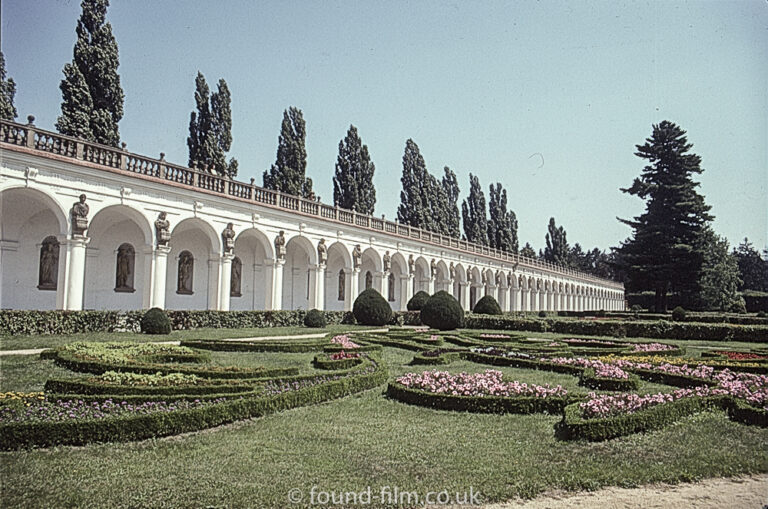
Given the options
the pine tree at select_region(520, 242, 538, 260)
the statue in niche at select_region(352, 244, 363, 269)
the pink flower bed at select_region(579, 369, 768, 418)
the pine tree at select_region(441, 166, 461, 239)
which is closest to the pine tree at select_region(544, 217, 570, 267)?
the pine tree at select_region(520, 242, 538, 260)

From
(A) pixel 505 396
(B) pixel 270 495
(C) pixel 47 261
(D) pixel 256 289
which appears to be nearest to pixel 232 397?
(B) pixel 270 495

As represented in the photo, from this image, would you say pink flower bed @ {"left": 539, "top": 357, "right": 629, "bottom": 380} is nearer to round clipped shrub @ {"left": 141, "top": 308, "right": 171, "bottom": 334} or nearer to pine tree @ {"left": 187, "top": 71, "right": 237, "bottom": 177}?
round clipped shrub @ {"left": 141, "top": 308, "right": 171, "bottom": 334}

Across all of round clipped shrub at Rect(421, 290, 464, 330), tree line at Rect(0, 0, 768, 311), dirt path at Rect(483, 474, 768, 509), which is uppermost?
tree line at Rect(0, 0, 768, 311)

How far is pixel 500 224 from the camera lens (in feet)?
237

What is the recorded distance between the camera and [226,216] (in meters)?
29.1

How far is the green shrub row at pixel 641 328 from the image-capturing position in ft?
83.9

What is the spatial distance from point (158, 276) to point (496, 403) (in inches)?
814

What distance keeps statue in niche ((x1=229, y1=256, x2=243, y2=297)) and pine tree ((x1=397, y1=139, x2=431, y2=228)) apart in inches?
903

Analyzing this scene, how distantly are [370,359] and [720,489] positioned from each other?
9.12 m

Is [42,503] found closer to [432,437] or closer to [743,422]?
[432,437]

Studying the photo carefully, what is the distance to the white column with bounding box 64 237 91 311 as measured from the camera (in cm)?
2200

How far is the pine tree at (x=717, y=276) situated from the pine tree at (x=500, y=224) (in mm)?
22437

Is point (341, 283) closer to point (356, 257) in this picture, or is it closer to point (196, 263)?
point (356, 257)

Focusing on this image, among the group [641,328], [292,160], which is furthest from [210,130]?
[641,328]
